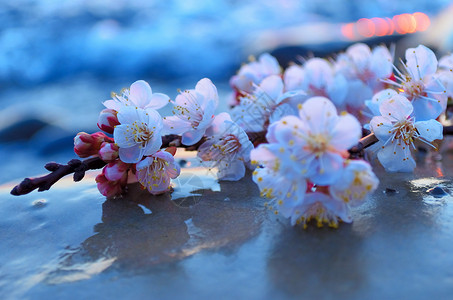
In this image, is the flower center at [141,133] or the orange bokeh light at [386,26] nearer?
the flower center at [141,133]

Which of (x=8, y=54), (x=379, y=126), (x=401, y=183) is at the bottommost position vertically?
(x=401, y=183)

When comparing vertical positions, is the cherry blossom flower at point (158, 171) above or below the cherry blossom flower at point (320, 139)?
below

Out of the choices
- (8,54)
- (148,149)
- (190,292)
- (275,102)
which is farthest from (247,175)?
(8,54)

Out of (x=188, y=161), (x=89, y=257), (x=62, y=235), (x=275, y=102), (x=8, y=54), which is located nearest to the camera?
(x=89, y=257)

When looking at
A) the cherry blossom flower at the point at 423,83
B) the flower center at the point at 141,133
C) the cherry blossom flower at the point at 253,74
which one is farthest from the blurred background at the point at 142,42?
the cherry blossom flower at the point at 423,83

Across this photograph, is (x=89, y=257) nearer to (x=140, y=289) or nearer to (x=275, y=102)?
(x=140, y=289)

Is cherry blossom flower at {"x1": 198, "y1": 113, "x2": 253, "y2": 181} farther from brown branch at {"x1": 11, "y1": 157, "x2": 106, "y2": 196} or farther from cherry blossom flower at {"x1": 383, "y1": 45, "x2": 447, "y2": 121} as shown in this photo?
cherry blossom flower at {"x1": 383, "y1": 45, "x2": 447, "y2": 121}

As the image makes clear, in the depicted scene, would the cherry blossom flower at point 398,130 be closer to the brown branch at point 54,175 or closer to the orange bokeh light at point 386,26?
the brown branch at point 54,175
